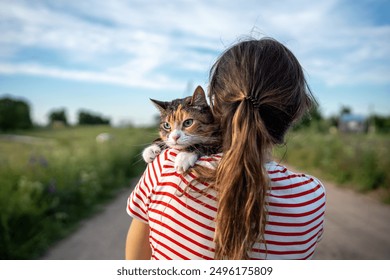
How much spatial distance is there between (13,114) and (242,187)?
25.7 ft

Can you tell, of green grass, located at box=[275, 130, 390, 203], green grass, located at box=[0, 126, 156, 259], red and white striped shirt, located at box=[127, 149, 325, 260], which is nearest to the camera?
red and white striped shirt, located at box=[127, 149, 325, 260]

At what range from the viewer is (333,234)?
4.22 metres

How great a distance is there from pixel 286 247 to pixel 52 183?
3.82 m

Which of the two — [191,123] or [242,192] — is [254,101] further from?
[191,123]

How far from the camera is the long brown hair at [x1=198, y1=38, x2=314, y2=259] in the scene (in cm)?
107

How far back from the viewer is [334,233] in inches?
167

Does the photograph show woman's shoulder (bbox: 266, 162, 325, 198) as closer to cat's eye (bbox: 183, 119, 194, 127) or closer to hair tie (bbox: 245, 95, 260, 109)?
hair tie (bbox: 245, 95, 260, 109)

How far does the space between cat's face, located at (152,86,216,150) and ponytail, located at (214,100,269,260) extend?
1.55 ft

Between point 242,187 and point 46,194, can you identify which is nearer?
point 242,187

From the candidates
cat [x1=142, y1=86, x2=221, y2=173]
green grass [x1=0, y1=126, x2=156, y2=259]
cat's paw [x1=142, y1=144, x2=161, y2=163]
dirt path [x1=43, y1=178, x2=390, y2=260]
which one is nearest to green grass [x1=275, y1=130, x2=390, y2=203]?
dirt path [x1=43, y1=178, x2=390, y2=260]

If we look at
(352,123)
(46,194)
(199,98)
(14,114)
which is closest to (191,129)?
(199,98)

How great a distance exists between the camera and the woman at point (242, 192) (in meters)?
1.07

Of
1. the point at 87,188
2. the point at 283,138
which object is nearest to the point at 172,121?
the point at 283,138

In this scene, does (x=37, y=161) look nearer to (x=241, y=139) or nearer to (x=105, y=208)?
(x=105, y=208)
